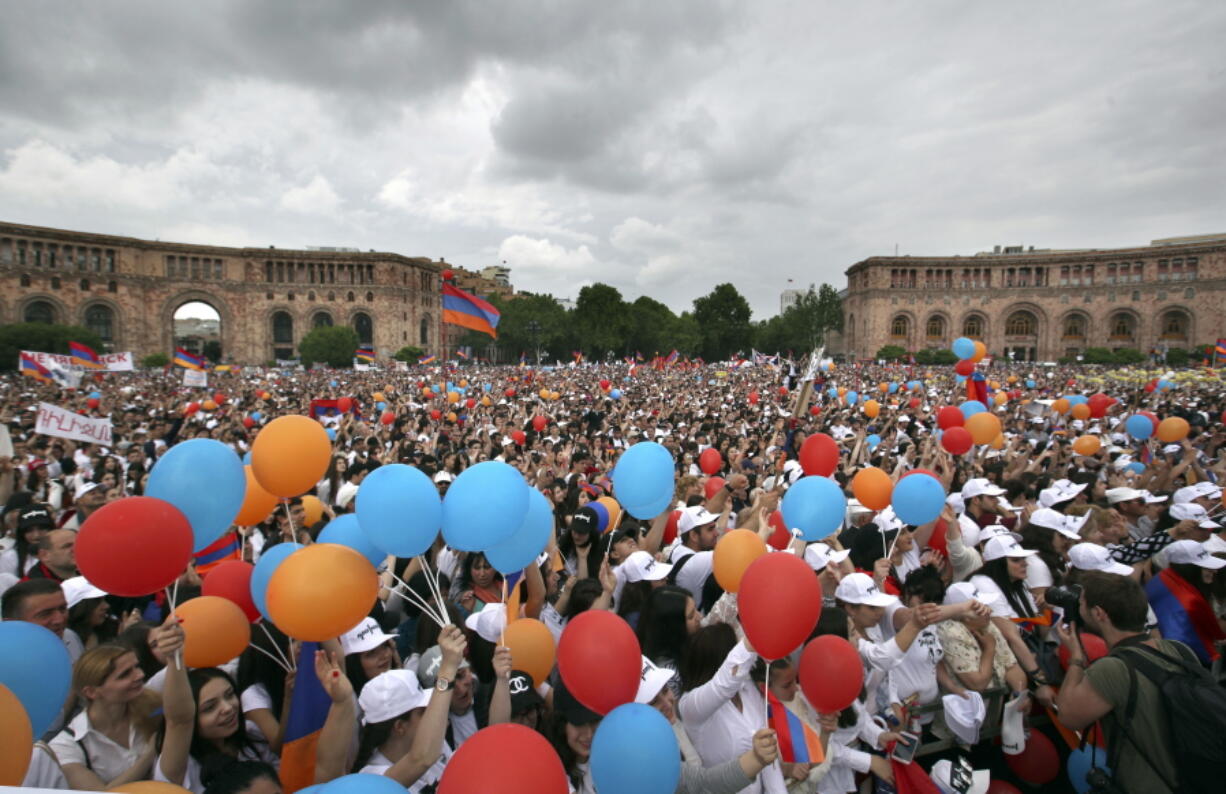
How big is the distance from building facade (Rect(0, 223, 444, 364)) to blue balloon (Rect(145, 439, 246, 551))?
63.6 metres

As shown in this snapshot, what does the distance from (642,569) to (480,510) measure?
113cm

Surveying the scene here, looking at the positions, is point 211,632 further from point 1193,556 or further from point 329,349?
point 329,349

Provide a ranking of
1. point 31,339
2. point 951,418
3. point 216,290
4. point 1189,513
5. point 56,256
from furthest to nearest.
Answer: point 216,290 < point 56,256 < point 31,339 < point 951,418 < point 1189,513

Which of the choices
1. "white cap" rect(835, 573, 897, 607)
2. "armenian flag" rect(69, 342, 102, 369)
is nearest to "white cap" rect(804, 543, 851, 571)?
"white cap" rect(835, 573, 897, 607)

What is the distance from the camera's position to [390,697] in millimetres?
2129

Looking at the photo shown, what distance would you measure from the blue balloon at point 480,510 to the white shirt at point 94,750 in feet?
4.62

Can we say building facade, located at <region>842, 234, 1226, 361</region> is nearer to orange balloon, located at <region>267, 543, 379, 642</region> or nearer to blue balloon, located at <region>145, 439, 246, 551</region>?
blue balloon, located at <region>145, 439, 246, 551</region>

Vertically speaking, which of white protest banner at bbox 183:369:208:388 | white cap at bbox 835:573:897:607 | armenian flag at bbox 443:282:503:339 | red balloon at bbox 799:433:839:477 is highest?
armenian flag at bbox 443:282:503:339

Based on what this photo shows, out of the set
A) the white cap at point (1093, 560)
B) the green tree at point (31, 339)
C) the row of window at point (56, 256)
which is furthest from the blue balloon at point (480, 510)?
the row of window at point (56, 256)

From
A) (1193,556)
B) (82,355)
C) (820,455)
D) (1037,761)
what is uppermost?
(82,355)

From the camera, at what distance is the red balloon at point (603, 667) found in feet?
7.06

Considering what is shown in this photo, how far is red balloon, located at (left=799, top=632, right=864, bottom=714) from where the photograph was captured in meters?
2.33

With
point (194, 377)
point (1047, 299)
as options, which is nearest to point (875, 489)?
point (194, 377)

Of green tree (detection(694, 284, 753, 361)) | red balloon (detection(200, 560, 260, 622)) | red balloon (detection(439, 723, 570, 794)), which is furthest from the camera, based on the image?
green tree (detection(694, 284, 753, 361))
